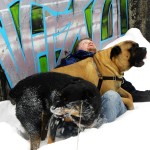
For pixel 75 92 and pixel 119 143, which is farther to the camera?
pixel 75 92

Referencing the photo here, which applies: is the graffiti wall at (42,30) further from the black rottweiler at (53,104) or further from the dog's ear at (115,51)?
the black rottweiler at (53,104)

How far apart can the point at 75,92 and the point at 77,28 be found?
2.95 metres

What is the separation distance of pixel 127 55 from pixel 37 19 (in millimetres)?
1248

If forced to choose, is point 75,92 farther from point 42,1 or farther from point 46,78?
point 42,1

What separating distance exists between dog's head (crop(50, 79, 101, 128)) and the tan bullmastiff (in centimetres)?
104

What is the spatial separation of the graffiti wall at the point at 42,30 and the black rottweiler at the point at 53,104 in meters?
1.28

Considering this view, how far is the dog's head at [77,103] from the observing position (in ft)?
10.8

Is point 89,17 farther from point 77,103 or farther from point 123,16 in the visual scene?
point 77,103

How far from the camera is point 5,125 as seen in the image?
3381 millimetres

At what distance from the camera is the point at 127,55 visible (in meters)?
4.69

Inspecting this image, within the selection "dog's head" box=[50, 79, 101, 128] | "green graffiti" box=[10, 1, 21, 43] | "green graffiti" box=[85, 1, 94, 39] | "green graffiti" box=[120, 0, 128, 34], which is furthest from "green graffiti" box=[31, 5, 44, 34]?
"green graffiti" box=[120, 0, 128, 34]

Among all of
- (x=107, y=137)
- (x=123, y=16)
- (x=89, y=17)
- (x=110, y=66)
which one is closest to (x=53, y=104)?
(x=107, y=137)

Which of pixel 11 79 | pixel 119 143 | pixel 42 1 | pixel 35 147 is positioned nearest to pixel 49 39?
pixel 42 1

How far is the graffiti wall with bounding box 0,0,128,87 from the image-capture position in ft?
15.4
